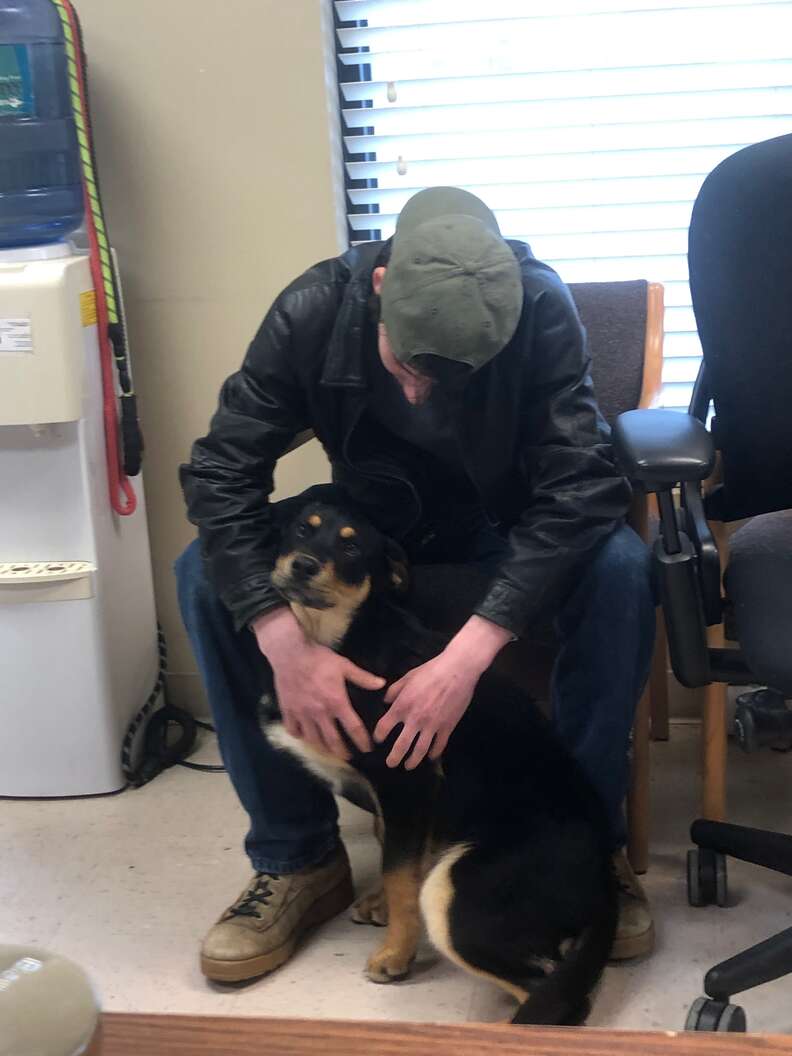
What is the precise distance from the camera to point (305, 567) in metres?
1.46

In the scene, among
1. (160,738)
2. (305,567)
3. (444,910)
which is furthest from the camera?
(160,738)

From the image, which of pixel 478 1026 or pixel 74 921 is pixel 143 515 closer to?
pixel 74 921

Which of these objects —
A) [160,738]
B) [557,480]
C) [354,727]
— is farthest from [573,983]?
[160,738]

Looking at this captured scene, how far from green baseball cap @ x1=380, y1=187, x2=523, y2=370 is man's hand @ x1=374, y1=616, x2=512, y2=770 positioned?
361 mm

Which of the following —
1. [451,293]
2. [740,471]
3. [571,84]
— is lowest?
[740,471]

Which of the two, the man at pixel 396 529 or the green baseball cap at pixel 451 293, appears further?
the man at pixel 396 529

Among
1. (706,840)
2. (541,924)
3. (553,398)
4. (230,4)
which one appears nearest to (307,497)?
(553,398)

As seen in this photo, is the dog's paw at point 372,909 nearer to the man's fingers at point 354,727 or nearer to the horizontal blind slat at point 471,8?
the man's fingers at point 354,727

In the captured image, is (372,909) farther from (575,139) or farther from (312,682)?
(575,139)

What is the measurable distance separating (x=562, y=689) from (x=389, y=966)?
0.46 meters

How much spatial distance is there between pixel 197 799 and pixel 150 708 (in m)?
0.26

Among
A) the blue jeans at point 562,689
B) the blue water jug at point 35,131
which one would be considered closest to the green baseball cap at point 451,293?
the blue jeans at point 562,689

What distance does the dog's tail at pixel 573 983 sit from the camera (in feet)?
4.16

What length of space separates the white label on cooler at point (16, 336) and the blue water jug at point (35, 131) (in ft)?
0.61
